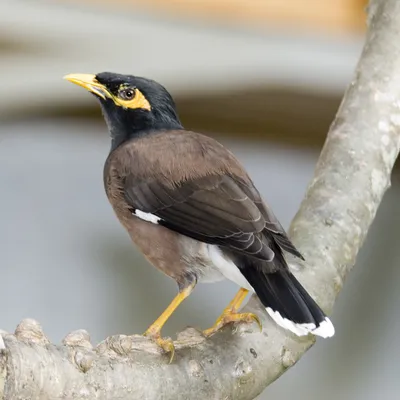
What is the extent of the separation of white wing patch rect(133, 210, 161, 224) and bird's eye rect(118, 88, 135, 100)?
8.7 inches

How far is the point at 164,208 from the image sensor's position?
1.27 meters

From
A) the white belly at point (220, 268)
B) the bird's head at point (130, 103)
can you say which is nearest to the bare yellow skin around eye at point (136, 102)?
the bird's head at point (130, 103)

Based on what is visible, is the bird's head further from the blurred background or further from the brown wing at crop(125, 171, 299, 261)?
the blurred background

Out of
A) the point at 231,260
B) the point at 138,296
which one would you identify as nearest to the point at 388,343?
the point at 138,296

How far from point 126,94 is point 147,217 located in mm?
247

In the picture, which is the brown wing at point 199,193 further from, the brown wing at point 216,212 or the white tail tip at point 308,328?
the white tail tip at point 308,328

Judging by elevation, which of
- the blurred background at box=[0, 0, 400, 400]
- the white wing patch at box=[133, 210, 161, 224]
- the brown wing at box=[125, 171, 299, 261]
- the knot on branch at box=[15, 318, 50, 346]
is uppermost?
the brown wing at box=[125, 171, 299, 261]

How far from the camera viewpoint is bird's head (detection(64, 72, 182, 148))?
1.42 m

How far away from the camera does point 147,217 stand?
1.30 m

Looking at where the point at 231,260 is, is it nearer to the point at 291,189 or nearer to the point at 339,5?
the point at 339,5

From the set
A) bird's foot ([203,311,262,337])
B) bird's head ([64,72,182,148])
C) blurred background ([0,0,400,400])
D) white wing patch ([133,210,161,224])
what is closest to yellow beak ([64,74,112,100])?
bird's head ([64,72,182,148])

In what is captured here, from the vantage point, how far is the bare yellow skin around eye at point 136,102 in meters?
1.43

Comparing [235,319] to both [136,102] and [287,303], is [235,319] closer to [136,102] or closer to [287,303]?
[287,303]

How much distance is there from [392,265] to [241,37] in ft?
4.22
